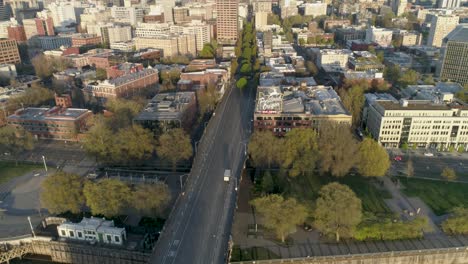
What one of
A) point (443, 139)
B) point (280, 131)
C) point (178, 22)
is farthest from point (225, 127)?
point (178, 22)

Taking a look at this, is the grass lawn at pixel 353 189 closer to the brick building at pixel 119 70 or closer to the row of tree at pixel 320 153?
the row of tree at pixel 320 153

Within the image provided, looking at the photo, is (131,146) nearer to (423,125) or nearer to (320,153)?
(320,153)

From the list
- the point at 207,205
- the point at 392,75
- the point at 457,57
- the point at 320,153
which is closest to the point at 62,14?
the point at 392,75

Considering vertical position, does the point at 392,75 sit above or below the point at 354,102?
above

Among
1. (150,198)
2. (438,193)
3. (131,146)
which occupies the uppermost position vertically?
(131,146)

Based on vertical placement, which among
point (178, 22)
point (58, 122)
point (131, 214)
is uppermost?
point (178, 22)

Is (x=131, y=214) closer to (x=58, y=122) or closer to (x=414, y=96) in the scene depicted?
(x=58, y=122)

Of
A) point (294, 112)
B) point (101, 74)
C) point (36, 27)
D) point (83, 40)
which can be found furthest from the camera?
point (36, 27)
